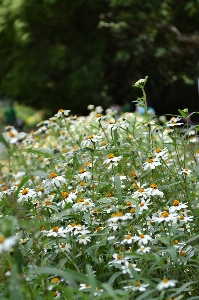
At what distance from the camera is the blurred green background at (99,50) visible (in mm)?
8617

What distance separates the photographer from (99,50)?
8945mm

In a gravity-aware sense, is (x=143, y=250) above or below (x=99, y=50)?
below

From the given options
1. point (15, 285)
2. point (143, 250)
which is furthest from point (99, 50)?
point (15, 285)

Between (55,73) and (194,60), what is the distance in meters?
2.62

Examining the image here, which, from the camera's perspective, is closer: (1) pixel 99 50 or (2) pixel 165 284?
(2) pixel 165 284

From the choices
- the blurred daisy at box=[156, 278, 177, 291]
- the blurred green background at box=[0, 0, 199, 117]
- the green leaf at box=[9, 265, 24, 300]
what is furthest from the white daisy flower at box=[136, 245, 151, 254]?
the blurred green background at box=[0, 0, 199, 117]

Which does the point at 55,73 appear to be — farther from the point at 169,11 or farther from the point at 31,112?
the point at 31,112

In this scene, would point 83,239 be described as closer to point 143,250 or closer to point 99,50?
point 143,250

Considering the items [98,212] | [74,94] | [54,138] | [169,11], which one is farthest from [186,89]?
[98,212]

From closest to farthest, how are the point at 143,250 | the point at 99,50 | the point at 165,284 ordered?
1. the point at 165,284
2. the point at 143,250
3. the point at 99,50

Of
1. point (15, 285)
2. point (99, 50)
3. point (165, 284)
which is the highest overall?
point (99, 50)

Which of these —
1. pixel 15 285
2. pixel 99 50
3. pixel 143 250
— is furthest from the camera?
pixel 99 50

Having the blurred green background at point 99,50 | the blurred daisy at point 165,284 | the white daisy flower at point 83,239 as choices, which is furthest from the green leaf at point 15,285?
the blurred green background at point 99,50

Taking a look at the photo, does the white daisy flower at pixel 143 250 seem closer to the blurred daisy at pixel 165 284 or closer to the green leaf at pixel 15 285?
the blurred daisy at pixel 165 284
